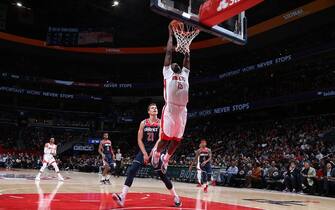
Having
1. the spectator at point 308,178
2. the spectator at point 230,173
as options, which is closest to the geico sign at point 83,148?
the spectator at point 230,173

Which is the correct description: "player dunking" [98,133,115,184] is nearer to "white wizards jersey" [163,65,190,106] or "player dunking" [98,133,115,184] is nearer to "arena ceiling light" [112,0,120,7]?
"white wizards jersey" [163,65,190,106]

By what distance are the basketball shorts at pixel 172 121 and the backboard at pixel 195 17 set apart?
117 inches

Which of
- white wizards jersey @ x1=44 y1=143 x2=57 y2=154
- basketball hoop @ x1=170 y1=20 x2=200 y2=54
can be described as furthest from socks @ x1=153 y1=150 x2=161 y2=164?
white wizards jersey @ x1=44 y1=143 x2=57 y2=154

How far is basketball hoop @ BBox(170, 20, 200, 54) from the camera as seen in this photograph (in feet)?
27.2

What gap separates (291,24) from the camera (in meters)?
27.3

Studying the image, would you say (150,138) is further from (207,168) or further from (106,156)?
(106,156)

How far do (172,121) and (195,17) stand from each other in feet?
11.5

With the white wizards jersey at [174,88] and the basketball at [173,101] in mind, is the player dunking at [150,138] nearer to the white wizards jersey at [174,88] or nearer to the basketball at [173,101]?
the basketball at [173,101]

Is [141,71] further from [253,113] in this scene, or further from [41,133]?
[253,113]

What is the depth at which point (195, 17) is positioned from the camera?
9719mm

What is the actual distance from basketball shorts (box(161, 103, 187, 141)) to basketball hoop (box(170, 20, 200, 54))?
1.36m

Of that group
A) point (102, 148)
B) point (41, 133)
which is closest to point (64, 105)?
point (41, 133)

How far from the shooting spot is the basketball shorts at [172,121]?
725 cm

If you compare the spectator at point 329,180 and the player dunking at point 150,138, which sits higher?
the player dunking at point 150,138
